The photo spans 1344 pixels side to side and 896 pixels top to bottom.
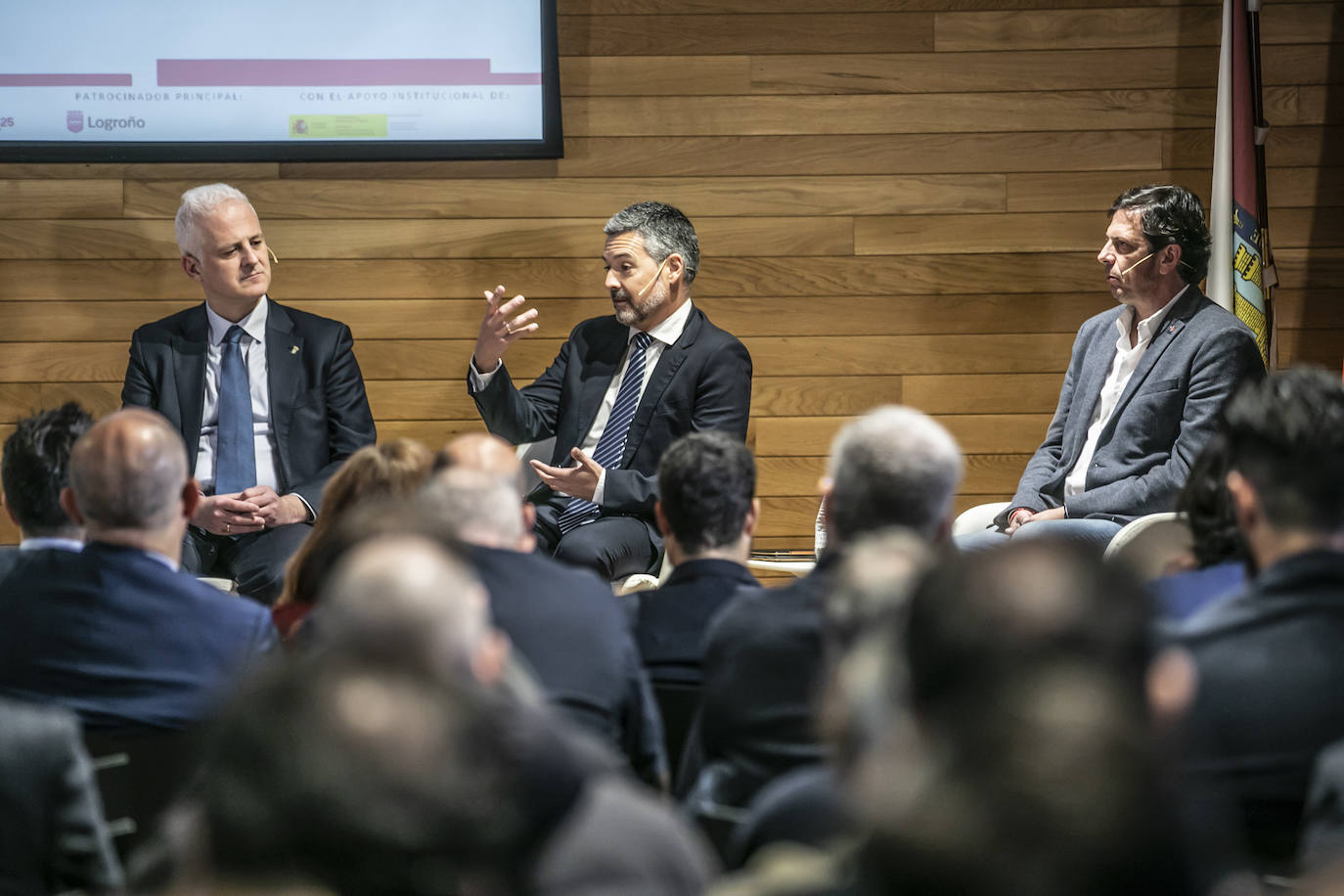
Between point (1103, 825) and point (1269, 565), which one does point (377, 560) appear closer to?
point (1103, 825)

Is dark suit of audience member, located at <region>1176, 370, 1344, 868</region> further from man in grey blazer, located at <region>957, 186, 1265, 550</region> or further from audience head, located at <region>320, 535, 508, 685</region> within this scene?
man in grey blazer, located at <region>957, 186, 1265, 550</region>

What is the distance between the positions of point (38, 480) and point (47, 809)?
36.4 inches

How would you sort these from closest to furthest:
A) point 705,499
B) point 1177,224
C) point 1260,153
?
point 705,499 < point 1177,224 < point 1260,153

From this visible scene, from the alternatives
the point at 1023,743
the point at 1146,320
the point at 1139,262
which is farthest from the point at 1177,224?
the point at 1023,743

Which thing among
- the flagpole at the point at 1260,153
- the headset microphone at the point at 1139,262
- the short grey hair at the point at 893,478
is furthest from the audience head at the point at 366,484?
the flagpole at the point at 1260,153

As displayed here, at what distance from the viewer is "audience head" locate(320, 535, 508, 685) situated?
1.03 meters

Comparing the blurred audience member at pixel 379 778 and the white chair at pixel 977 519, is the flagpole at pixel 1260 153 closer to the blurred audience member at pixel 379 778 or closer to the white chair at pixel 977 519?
the white chair at pixel 977 519

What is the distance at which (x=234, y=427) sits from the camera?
3688 mm

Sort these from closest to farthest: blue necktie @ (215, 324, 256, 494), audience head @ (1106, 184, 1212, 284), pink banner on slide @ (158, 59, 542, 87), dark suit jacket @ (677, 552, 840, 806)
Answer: dark suit jacket @ (677, 552, 840, 806)
audience head @ (1106, 184, 1212, 284)
blue necktie @ (215, 324, 256, 494)
pink banner on slide @ (158, 59, 542, 87)


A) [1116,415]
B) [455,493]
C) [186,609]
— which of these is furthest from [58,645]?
[1116,415]

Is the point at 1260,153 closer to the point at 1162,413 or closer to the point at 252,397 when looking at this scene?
the point at 1162,413

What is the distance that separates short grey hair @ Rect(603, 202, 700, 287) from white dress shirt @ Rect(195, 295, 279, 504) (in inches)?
41.9

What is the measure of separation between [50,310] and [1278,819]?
3988mm

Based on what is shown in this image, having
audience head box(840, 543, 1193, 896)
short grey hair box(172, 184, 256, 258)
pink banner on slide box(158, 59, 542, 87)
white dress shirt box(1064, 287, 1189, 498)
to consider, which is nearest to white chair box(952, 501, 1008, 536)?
white dress shirt box(1064, 287, 1189, 498)
